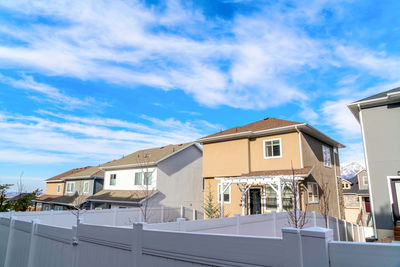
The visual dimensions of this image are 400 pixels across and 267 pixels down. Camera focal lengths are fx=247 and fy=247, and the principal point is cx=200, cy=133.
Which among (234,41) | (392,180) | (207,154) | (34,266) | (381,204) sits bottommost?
(34,266)

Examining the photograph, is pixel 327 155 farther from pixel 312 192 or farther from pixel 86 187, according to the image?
pixel 86 187

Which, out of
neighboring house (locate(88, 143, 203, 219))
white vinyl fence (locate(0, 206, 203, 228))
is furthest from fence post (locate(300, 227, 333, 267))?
neighboring house (locate(88, 143, 203, 219))

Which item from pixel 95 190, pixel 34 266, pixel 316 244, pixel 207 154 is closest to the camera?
→ pixel 316 244

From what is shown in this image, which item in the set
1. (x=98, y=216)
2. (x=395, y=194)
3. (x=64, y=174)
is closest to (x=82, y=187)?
(x=64, y=174)

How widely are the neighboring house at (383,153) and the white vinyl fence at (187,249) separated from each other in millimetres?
11755

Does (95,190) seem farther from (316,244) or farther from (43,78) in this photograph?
(316,244)

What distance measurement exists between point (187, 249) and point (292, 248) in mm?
1163

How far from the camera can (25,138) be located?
20.9 meters

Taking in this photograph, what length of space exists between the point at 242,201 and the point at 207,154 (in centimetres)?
513

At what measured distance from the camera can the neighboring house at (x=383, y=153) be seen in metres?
10.9

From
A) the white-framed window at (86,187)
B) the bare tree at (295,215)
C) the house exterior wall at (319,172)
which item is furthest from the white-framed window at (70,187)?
the bare tree at (295,215)

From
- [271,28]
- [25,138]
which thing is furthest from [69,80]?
[271,28]

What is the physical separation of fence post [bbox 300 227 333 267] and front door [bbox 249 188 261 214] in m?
16.5

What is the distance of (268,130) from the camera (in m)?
17.0
